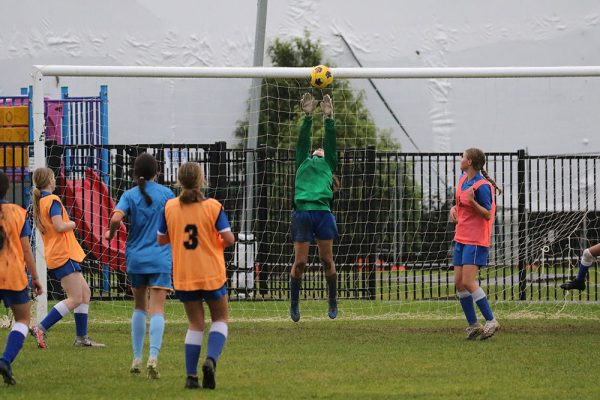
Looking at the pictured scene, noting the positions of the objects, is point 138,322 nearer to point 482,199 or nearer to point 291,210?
point 482,199

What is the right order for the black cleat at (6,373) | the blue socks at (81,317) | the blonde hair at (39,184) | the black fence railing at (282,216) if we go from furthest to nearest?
1. the black fence railing at (282,216)
2. the blue socks at (81,317)
3. the blonde hair at (39,184)
4. the black cleat at (6,373)

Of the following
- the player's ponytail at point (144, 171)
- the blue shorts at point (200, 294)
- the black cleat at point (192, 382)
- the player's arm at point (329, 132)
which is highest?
the player's arm at point (329, 132)

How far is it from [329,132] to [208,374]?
187 inches

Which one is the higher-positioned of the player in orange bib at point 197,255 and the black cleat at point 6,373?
the player in orange bib at point 197,255

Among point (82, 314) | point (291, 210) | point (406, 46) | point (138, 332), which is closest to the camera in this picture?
point (138, 332)

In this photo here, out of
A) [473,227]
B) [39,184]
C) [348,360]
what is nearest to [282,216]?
[473,227]

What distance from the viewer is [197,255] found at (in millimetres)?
9188

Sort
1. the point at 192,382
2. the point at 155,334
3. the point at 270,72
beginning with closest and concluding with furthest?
the point at 192,382, the point at 155,334, the point at 270,72

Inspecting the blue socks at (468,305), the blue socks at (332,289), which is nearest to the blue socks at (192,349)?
the blue socks at (468,305)

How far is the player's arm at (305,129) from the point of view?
Answer: 13.2 meters

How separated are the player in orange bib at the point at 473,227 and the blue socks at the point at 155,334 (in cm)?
411

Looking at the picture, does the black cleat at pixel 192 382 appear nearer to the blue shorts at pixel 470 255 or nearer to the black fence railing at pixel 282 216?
the blue shorts at pixel 470 255

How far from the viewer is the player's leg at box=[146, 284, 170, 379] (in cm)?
991

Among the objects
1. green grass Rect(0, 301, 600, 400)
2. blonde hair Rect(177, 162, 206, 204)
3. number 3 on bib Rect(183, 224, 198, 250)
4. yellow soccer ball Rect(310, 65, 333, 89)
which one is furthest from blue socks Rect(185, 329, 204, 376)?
yellow soccer ball Rect(310, 65, 333, 89)
